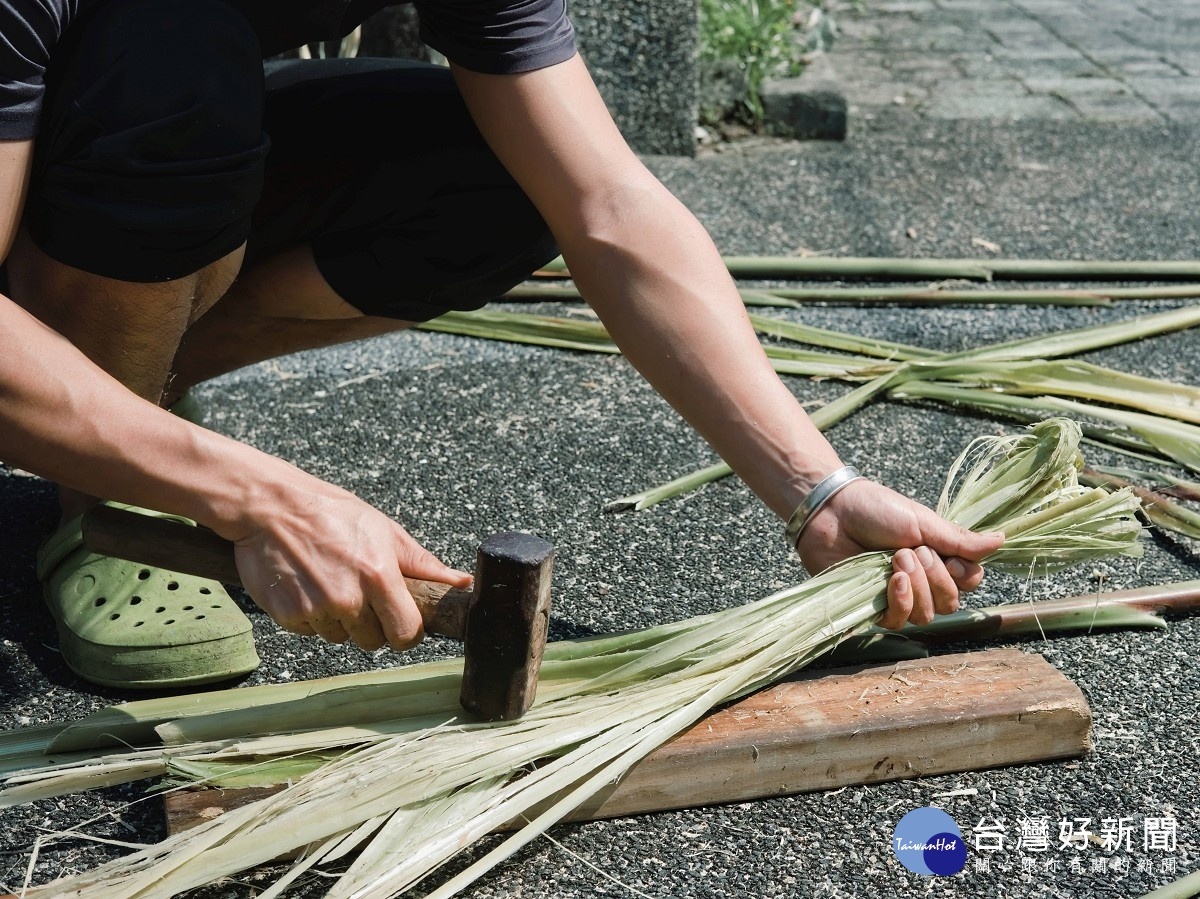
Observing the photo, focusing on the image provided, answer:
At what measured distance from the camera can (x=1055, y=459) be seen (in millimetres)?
1942

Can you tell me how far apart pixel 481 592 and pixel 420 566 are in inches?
3.9

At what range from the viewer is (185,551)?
5.17 ft

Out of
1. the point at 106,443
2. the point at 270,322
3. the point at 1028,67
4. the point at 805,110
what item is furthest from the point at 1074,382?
the point at 1028,67

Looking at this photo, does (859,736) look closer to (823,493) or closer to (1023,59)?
(823,493)

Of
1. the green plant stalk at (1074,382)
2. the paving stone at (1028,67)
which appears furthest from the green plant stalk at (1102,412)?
the paving stone at (1028,67)

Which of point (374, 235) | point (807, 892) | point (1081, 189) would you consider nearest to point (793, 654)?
point (807, 892)

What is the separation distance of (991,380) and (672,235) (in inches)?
48.6

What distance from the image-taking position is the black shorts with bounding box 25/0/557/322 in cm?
163

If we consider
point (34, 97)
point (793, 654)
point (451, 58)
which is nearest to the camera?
point (34, 97)

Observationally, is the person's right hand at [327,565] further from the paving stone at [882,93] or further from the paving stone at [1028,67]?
the paving stone at [1028,67]

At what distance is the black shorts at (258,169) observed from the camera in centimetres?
163

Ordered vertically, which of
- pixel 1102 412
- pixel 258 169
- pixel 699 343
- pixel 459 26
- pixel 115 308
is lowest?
pixel 1102 412

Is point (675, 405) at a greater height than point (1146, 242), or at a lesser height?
greater

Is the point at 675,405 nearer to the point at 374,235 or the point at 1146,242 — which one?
the point at 374,235
